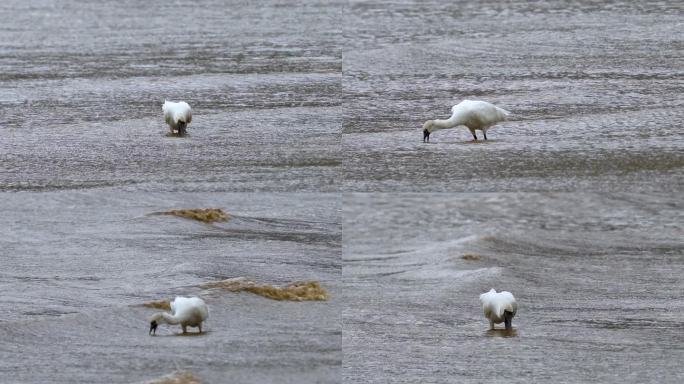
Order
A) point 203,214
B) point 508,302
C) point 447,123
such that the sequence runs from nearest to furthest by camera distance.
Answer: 1. point 508,302
2. point 203,214
3. point 447,123

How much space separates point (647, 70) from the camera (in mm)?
8062

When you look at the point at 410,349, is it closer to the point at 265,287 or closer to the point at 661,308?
the point at 265,287

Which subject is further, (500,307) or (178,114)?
(178,114)

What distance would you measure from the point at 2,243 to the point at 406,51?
3707 mm

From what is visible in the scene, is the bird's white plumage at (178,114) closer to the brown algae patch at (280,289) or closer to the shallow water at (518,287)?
the shallow water at (518,287)

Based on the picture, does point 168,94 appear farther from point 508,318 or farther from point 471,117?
point 508,318

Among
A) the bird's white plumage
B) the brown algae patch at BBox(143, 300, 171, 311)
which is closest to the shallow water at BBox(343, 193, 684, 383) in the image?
the brown algae patch at BBox(143, 300, 171, 311)

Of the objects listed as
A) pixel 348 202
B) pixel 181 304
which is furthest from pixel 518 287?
pixel 181 304

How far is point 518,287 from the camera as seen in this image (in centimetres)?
540

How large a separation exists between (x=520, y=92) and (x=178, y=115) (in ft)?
6.10

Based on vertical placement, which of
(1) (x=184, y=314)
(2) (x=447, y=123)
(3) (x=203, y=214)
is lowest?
(1) (x=184, y=314)

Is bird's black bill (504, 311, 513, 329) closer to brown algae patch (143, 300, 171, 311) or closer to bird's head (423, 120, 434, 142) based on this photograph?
brown algae patch (143, 300, 171, 311)

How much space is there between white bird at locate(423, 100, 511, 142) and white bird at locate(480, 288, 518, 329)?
175cm

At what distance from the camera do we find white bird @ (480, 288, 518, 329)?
4.73 metres
